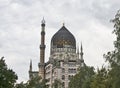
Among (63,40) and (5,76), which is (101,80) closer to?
(5,76)

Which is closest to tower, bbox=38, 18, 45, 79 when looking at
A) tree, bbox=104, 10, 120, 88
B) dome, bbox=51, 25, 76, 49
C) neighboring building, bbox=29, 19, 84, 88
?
neighboring building, bbox=29, 19, 84, 88

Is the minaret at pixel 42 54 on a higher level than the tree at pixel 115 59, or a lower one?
higher

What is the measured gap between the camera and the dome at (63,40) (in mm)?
144250

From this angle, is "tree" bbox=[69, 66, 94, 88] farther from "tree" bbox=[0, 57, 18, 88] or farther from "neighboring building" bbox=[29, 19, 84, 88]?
"neighboring building" bbox=[29, 19, 84, 88]

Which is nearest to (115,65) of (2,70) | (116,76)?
(116,76)

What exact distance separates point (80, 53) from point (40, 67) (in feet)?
47.0

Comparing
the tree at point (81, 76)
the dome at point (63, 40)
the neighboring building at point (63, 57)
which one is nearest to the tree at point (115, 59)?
the tree at point (81, 76)

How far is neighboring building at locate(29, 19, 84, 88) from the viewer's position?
142375 millimetres

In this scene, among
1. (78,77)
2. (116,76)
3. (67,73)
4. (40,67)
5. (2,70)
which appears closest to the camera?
(116,76)

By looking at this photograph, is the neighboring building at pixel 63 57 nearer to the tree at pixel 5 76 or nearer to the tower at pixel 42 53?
the tower at pixel 42 53

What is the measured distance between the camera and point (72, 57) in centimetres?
14562

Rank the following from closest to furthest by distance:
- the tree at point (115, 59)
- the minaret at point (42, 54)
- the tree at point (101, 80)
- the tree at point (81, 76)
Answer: the tree at point (115, 59) → the tree at point (101, 80) → the tree at point (81, 76) → the minaret at point (42, 54)

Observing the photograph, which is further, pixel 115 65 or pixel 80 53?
pixel 80 53

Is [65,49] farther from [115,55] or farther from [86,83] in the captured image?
[115,55]
